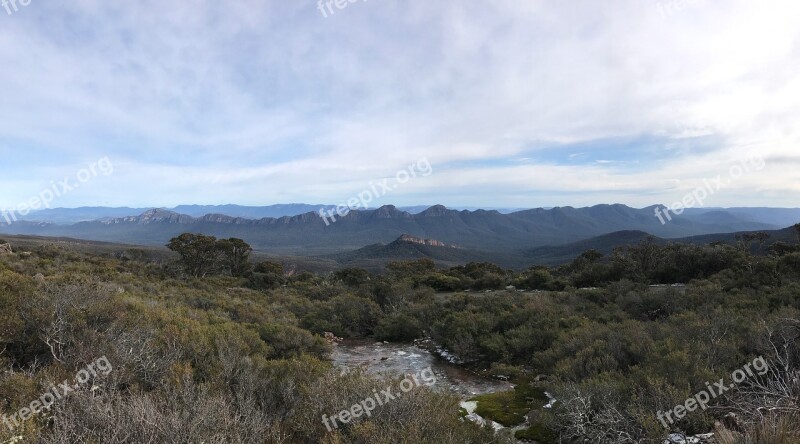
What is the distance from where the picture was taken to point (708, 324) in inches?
294

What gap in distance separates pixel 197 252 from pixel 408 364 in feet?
88.7

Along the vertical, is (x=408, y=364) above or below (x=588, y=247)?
above

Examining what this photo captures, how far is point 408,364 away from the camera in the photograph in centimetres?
1073

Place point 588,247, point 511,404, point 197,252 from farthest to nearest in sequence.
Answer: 1. point 588,247
2. point 197,252
3. point 511,404

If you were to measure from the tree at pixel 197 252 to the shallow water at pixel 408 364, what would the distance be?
2296cm

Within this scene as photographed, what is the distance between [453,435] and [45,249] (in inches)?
1451

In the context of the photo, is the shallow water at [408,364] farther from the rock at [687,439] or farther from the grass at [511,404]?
the rock at [687,439]

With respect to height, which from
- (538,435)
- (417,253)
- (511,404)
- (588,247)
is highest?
(538,435)

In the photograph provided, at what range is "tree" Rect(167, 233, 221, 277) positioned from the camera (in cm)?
3161
